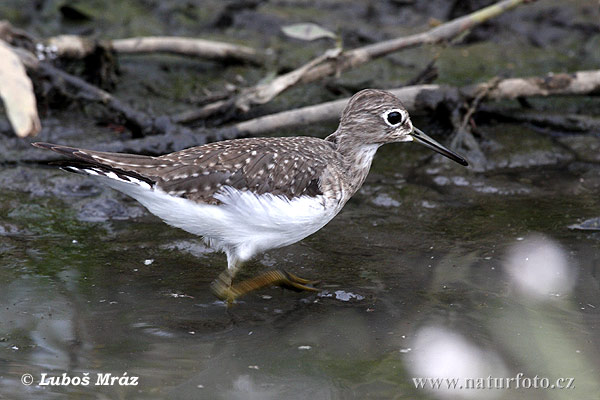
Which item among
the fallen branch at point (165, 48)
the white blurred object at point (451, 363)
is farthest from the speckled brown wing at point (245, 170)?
the fallen branch at point (165, 48)

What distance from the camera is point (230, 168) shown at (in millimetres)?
5055

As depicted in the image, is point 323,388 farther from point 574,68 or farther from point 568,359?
point 574,68

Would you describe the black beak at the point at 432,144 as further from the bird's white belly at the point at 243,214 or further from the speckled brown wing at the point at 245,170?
the bird's white belly at the point at 243,214

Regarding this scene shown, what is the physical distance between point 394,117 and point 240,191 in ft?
4.32

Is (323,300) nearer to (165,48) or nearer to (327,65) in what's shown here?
(327,65)

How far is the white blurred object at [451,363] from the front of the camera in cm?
412

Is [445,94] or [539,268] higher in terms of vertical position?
[445,94]

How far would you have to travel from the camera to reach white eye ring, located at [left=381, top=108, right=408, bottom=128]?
217 inches

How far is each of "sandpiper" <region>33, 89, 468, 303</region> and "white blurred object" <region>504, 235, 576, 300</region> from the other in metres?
1.37

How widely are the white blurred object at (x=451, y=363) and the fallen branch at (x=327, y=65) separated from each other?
10.7ft

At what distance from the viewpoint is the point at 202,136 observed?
694 centimetres

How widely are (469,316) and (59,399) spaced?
8.30ft

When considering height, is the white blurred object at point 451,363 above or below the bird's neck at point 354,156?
below

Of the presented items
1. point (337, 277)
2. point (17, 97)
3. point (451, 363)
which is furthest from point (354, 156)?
point (17, 97)
